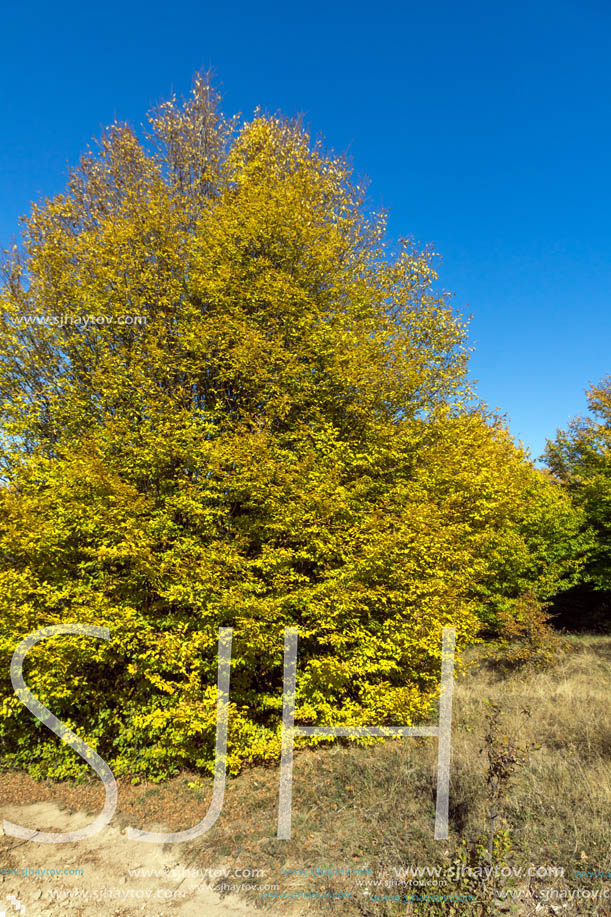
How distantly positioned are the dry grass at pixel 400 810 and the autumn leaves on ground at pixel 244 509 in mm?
73

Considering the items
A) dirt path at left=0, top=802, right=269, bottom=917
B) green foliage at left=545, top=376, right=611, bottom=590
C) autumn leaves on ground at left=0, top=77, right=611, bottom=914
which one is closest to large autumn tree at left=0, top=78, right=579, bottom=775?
autumn leaves on ground at left=0, top=77, right=611, bottom=914

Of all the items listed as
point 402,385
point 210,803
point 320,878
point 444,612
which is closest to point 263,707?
point 210,803

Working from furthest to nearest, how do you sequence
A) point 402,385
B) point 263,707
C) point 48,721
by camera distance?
point 402,385
point 48,721
point 263,707

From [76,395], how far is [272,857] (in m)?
9.73

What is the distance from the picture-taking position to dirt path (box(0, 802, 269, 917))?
577 centimetres

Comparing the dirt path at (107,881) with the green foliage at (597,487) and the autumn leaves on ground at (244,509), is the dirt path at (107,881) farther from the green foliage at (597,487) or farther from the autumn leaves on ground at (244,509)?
the green foliage at (597,487)

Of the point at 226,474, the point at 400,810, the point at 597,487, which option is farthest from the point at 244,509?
the point at 597,487

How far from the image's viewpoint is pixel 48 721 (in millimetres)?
9508

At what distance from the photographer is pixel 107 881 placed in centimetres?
626

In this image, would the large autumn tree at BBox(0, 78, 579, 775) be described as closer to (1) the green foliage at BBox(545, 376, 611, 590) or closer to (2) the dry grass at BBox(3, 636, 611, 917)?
(2) the dry grass at BBox(3, 636, 611, 917)

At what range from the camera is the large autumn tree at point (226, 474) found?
8.28 m

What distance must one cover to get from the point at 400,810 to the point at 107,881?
4.33m

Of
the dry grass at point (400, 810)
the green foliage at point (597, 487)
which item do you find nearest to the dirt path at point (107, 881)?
the dry grass at point (400, 810)

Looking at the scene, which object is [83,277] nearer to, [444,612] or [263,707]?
[263,707]
